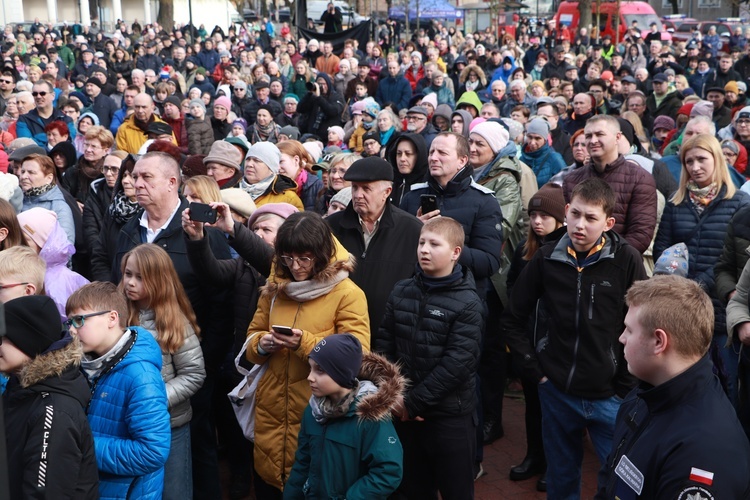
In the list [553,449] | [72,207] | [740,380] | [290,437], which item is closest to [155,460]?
[290,437]

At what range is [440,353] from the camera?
13.2 ft

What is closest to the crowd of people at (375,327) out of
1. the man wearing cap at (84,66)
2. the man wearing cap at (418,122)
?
the man wearing cap at (418,122)

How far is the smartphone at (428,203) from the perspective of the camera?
16.9 ft

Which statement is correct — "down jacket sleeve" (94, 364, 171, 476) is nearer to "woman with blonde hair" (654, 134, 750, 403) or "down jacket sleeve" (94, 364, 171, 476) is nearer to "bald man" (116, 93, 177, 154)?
"woman with blonde hair" (654, 134, 750, 403)

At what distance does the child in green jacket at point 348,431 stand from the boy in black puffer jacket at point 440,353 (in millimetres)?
572

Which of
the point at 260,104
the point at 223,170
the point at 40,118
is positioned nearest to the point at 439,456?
the point at 223,170

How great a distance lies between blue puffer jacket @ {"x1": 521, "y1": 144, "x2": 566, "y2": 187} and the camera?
7.82 meters

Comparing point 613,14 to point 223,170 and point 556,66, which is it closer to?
point 556,66

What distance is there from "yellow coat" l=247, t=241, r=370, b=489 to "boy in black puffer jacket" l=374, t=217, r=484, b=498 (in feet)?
0.84

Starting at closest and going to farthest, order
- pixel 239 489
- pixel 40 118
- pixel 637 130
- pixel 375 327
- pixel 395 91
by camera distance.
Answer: pixel 375 327
pixel 239 489
pixel 637 130
pixel 40 118
pixel 395 91

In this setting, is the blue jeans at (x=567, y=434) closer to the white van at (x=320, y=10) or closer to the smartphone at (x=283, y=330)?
the smartphone at (x=283, y=330)

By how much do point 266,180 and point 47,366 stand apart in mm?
3348

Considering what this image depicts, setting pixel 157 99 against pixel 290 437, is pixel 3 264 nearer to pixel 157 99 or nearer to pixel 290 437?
pixel 290 437

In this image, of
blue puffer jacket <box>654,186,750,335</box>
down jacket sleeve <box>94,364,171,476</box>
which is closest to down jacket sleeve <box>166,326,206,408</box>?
down jacket sleeve <box>94,364,171,476</box>
